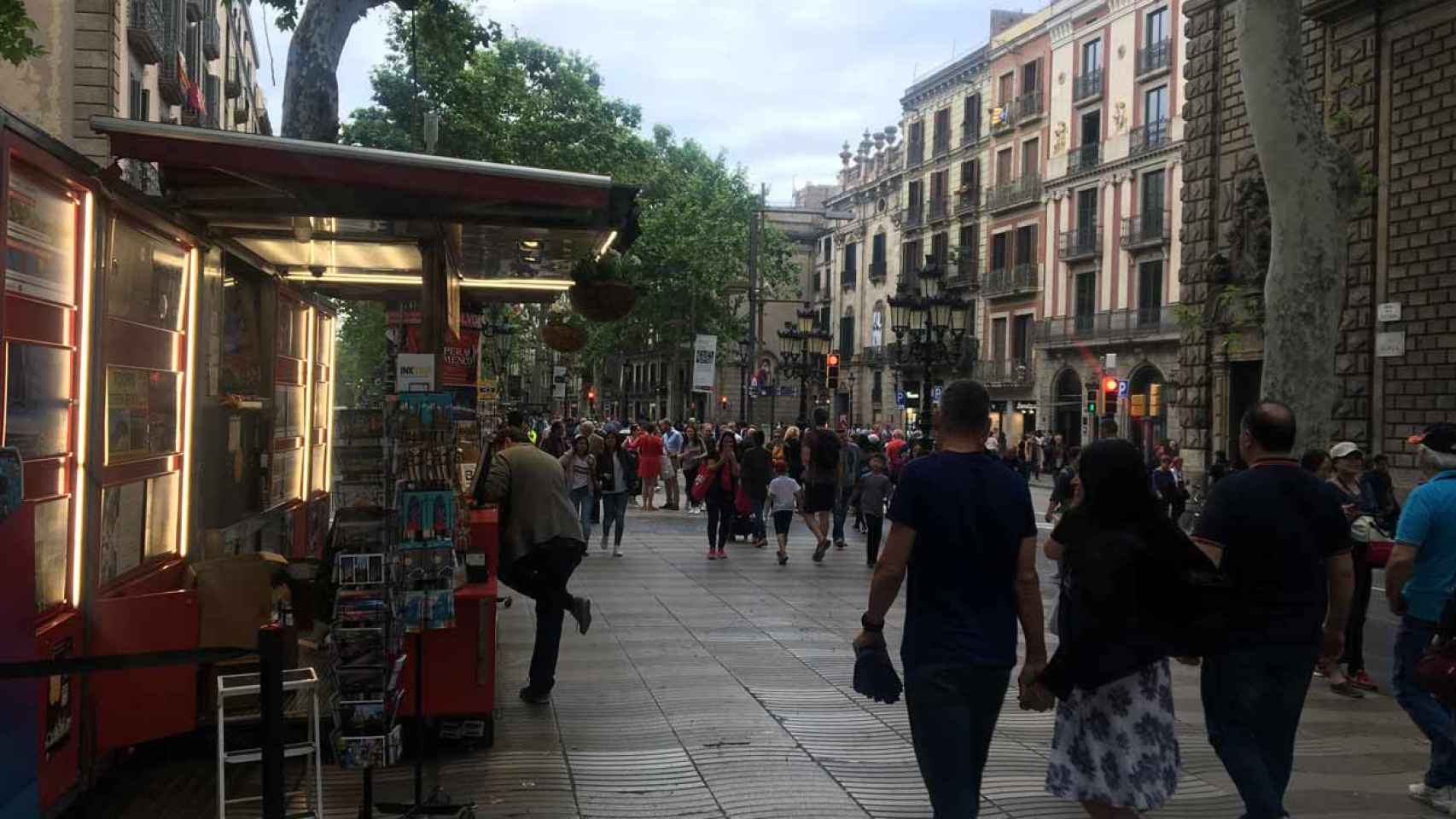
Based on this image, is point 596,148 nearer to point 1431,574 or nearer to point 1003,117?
point 1003,117

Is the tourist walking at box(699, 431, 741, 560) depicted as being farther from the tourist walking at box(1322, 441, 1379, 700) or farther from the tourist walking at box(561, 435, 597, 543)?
the tourist walking at box(1322, 441, 1379, 700)

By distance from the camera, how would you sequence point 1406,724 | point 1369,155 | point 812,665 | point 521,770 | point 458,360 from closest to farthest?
point 521,770
point 1406,724
point 812,665
point 458,360
point 1369,155

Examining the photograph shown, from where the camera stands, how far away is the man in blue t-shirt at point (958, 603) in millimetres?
4188

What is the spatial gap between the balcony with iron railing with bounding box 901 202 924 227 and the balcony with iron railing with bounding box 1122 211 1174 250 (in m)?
16.1

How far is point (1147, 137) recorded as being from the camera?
137 ft

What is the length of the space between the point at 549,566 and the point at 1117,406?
37.4 meters

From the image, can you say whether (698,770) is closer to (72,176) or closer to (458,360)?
(72,176)

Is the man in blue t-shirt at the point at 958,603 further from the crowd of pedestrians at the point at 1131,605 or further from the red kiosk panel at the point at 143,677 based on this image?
the red kiosk panel at the point at 143,677

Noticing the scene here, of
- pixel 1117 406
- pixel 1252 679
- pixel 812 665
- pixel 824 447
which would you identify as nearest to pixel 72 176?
pixel 1252 679

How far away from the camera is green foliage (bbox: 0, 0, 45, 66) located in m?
6.31

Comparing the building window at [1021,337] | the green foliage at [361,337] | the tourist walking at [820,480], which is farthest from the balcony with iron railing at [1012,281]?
the tourist walking at [820,480]

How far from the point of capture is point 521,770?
6363 mm

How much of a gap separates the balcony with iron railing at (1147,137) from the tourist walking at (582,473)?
2959 centimetres

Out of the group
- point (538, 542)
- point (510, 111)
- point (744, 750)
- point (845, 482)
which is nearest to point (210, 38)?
point (510, 111)
